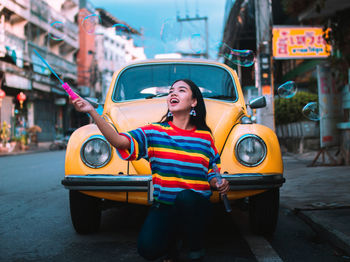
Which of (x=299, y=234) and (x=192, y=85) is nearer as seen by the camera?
(x=192, y=85)

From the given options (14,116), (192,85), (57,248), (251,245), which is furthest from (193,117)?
(14,116)

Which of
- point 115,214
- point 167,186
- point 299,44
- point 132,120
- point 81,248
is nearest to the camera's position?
point 167,186

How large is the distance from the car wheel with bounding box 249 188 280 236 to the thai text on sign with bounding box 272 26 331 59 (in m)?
14.1

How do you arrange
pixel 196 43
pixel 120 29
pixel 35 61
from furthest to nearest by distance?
pixel 35 61
pixel 120 29
pixel 196 43

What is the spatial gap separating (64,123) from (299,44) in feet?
92.4

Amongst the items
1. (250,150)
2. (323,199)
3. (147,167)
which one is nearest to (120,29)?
(323,199)

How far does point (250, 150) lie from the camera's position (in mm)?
3412

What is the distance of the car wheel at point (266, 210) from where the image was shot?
3484mm

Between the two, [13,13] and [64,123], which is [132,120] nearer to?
[13,13]

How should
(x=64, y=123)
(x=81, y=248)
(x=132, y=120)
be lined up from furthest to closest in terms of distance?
1. (x=64, y=123)
2. (x=132, y=120)
3. (x=81, y=248)

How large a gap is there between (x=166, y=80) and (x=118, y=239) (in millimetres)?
1901

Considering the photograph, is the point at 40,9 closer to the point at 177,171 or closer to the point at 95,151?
the point at 95,151

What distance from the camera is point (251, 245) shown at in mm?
3393

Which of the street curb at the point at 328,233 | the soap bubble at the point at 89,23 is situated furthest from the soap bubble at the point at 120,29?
the street curb at the point at 328,233
